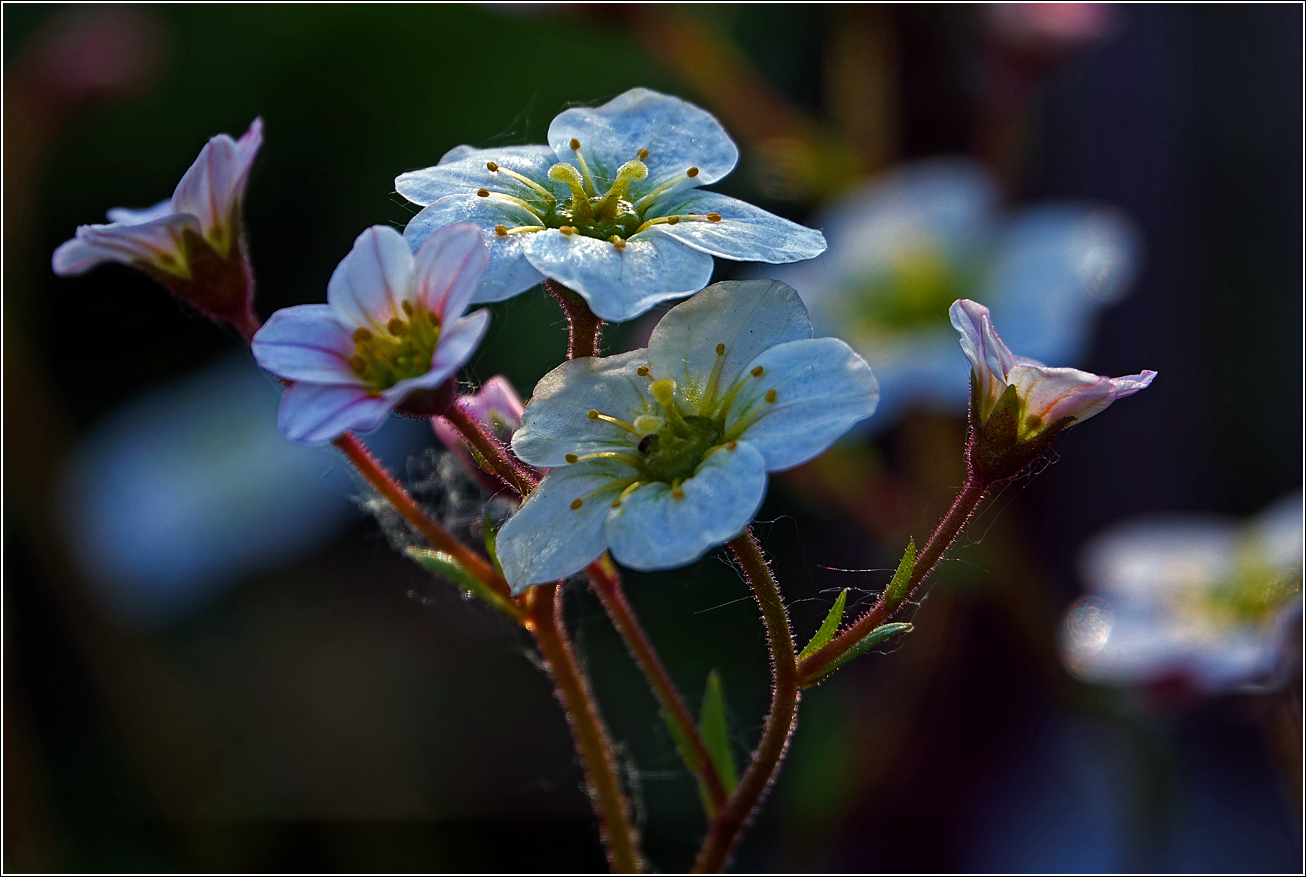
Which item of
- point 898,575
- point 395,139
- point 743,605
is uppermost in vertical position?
point 395,139

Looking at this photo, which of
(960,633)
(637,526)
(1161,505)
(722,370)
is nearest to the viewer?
(637,526)

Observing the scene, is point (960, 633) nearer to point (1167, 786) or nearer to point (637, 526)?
point (1167, 786)

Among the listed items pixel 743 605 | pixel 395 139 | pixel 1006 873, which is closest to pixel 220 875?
pixel 743 605

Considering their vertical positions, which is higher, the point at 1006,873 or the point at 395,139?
the point at 395,139

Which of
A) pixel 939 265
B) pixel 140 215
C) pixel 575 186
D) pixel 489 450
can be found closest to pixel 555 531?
pixel 489 450

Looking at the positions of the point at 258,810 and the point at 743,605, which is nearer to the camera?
the point at 258,810

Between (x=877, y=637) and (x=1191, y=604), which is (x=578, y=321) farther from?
(x=1191, y=604)
